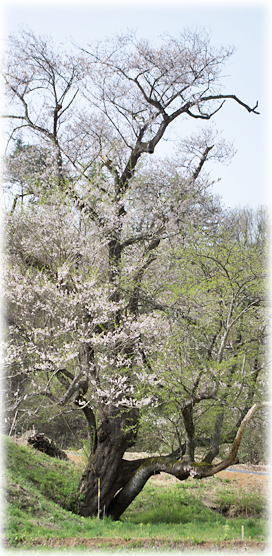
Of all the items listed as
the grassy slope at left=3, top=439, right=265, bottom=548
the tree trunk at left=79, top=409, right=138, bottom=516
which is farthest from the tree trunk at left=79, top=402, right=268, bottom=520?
the grassy slope at left=3, top=439, right=265, bottom=548

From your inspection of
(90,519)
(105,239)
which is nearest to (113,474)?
(90,519)

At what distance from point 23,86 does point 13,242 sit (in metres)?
3.19

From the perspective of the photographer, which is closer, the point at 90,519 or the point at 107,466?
the point at 90,519

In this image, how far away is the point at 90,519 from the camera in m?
8.34

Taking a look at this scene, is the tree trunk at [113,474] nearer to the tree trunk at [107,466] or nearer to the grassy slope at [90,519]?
the tree trunk at [107,466]

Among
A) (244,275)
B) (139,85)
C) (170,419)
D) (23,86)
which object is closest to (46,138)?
(23,86)

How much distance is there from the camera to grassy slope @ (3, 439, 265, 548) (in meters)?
6.62

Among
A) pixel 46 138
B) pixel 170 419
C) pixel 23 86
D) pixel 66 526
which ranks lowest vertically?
pixel 66 526

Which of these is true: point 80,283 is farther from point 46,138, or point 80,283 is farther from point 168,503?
point 168,503

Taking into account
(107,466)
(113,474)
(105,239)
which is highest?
(105,239)

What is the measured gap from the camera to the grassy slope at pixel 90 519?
6.62 m

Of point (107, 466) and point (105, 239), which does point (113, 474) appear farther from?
point (105, 239)

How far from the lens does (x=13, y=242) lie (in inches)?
356

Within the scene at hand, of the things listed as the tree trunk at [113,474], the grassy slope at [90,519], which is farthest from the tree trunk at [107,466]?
the grassy slope at [90,519]
